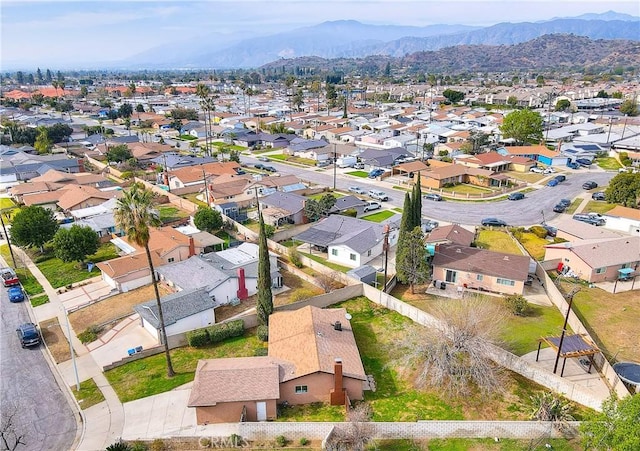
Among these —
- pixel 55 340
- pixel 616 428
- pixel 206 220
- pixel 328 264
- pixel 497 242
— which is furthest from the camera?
pixel 206 220

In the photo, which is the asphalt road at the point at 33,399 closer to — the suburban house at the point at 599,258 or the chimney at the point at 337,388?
the chimney at the point at 337,388

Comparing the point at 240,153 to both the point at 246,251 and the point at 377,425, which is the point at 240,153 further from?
the point at 377,425

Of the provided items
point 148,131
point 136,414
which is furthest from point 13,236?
point 148,131

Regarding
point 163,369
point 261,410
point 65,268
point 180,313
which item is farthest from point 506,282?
point 65,268

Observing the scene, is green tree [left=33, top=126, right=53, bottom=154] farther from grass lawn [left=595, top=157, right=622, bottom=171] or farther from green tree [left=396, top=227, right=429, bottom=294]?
grass lawn [left=595, top=157, right=622, bottom=171]

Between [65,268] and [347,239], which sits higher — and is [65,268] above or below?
below

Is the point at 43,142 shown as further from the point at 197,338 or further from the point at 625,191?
the point at 625,191

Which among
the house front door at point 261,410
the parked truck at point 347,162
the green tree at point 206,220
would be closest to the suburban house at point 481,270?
the house front door at point 261,410
